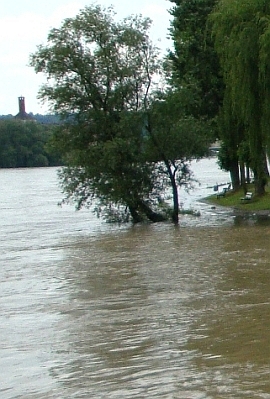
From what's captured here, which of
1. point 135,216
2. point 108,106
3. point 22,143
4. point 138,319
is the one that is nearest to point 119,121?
point 108,106

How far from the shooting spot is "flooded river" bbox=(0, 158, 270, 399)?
1095 cm

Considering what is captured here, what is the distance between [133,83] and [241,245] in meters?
14.2

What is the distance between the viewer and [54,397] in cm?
1050

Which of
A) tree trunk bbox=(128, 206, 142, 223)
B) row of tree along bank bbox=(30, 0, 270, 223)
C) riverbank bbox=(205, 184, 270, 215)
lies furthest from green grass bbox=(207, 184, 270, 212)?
tree trunk bbox=(128, 206, 142, 223)

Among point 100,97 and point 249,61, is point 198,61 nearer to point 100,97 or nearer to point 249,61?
point 100,97

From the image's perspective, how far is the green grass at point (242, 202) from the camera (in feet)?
142

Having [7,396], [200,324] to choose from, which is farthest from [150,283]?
[7,396]

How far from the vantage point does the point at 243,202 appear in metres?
46.4

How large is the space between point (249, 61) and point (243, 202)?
1494 centimetres

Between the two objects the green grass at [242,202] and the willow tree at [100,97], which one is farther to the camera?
the green grass at [242,202]

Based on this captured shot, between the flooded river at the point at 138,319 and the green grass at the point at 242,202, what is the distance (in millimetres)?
12033

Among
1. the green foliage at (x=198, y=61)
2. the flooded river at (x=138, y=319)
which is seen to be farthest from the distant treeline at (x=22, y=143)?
the flooded river at (x=138, y=319)

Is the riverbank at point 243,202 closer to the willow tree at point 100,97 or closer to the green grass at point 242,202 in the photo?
the green grass at point 242,202

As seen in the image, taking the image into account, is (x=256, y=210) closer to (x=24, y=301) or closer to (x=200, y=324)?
(x=24, y=301)
